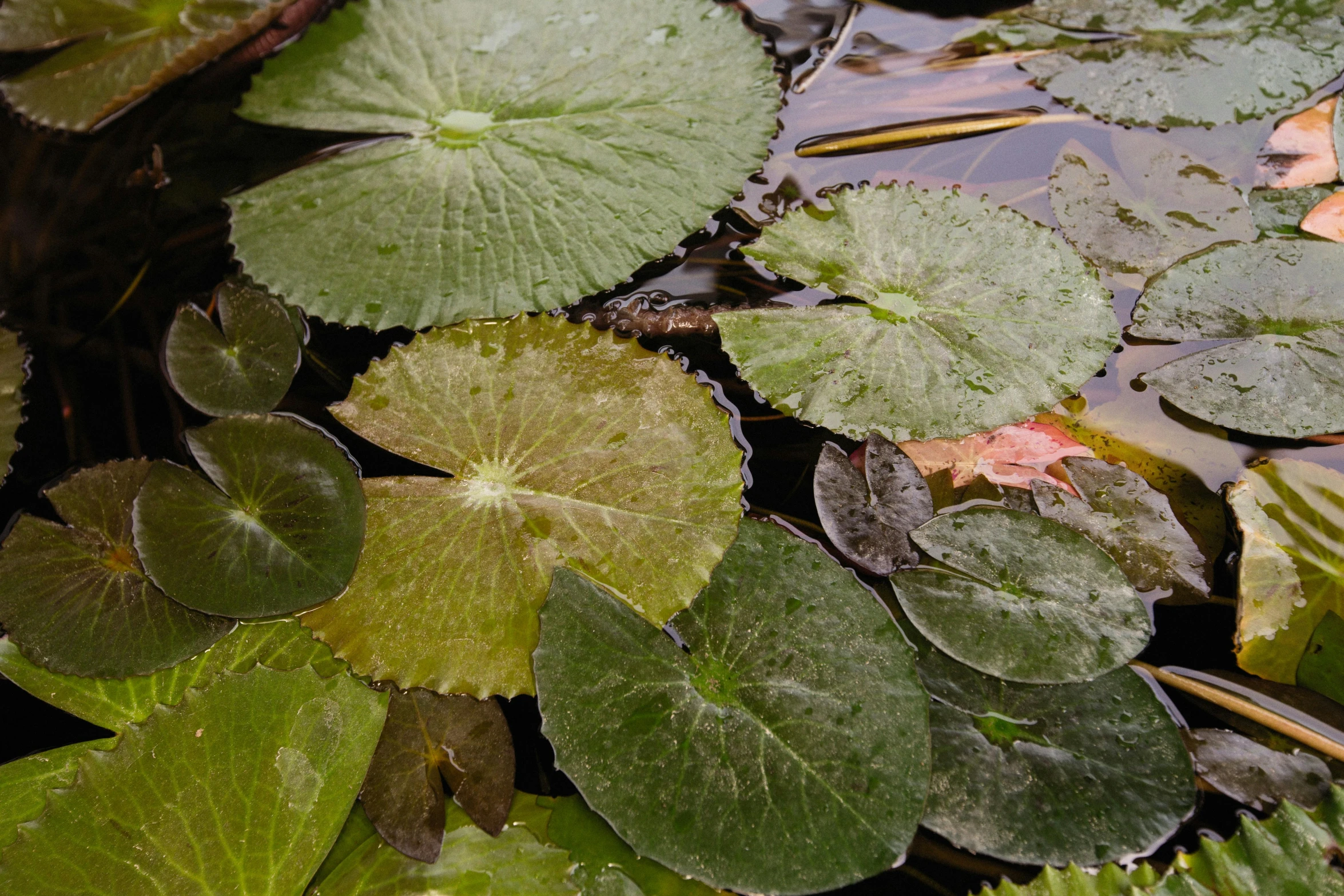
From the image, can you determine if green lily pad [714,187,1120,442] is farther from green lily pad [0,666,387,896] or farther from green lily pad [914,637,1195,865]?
green lily pad [0,666,387,896]

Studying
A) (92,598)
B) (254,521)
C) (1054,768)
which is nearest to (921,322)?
(1054,768)

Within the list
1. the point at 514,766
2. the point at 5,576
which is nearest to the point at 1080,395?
the point at 514,766

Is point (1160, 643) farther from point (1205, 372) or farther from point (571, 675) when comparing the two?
point (571, 675)

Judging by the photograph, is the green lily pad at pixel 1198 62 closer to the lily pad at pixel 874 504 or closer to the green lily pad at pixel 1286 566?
the green lily pad at pixel 1286 566

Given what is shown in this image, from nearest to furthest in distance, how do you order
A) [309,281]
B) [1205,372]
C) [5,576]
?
[5,576], [1205,372], [309,281]

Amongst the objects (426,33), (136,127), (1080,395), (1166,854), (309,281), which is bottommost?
(1166,854)

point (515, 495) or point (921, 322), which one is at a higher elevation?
point (921, 322)

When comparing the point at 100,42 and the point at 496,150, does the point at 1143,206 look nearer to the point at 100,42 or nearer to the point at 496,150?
the point at 496,150
